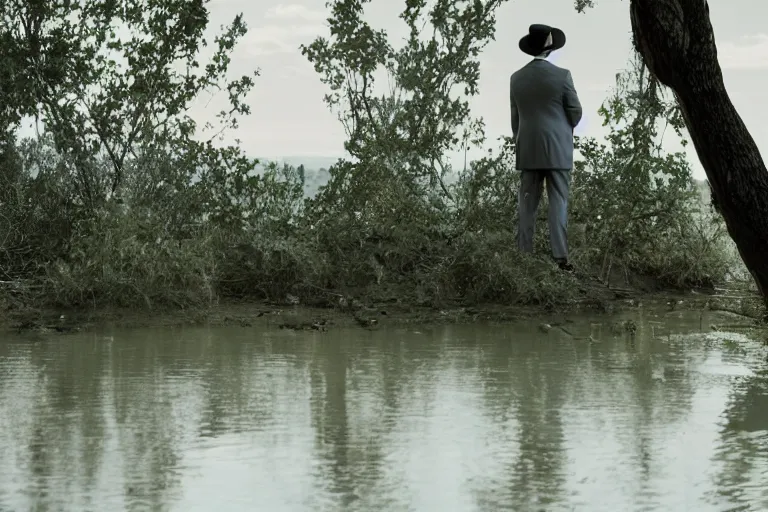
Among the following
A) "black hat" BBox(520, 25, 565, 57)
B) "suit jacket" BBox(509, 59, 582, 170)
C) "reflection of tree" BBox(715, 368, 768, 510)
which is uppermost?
Answer: "black hat" BBox(520, 25, 565, 57)

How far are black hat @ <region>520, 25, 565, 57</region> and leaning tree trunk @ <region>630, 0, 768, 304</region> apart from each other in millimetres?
4349

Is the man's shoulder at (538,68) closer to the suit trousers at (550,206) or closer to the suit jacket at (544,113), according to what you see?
the suit jacket at (544,113)

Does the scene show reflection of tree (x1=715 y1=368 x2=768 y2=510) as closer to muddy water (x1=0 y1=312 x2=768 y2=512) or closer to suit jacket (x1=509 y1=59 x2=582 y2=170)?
muddy water (x1=0 y1=312 x2=768 y2=512)

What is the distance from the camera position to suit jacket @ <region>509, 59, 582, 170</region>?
11.1 meters

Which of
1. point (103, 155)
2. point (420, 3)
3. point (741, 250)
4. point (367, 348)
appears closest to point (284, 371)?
point (367, 348)

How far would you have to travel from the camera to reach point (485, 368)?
25.8 ft

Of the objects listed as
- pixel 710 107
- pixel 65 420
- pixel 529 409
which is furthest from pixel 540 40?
pixel 65 420

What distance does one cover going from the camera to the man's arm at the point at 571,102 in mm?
11172

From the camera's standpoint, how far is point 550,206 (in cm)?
1127

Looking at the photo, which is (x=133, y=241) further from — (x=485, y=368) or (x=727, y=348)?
(x=727, y=348)

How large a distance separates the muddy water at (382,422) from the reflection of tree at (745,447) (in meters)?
0.01

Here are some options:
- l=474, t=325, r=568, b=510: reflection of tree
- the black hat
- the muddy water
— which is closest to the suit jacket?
the black hat

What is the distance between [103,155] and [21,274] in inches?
63.3

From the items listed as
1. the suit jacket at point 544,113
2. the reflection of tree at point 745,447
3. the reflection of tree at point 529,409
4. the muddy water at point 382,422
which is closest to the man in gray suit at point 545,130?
the suit jacket at point 544,113
